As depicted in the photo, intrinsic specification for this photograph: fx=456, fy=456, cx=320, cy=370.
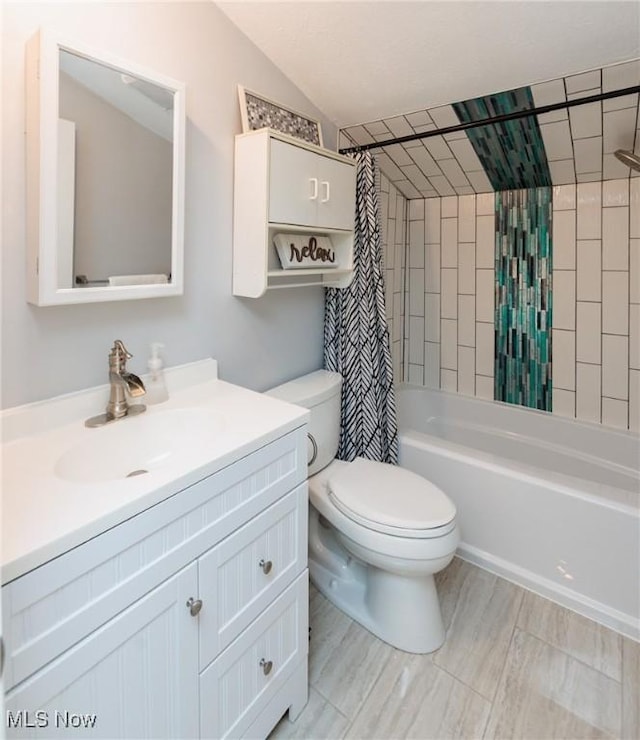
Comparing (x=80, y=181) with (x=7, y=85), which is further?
(x=80, y=181)

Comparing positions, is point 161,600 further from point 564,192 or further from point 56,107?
point 564,192

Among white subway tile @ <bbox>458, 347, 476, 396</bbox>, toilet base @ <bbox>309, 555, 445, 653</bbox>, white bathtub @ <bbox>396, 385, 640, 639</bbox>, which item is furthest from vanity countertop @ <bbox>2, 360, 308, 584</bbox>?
white subway tile @ <bbox>458, 347, 476, 396</bbox>

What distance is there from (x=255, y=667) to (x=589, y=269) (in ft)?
7.36

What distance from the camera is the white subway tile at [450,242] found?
262 cm

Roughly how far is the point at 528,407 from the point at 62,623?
2.37 m

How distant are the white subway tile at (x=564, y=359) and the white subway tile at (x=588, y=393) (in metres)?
0.03

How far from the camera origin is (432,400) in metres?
2.79

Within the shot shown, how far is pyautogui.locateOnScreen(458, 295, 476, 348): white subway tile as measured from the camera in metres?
2.64

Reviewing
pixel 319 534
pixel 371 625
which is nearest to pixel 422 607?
pixel 371 625

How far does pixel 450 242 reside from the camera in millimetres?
2645

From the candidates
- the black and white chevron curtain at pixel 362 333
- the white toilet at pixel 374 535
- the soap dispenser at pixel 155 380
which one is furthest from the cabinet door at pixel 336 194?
the soap dispenser at pixel 155 380

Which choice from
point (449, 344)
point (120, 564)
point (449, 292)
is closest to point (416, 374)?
point (449, 344)

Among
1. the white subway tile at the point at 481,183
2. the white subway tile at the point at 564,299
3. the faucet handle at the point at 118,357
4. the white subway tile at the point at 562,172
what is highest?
the white subway tile at the point at 481,183

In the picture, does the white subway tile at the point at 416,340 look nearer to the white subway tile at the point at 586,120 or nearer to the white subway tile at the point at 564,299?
the white subway tile at the point at 564,299
